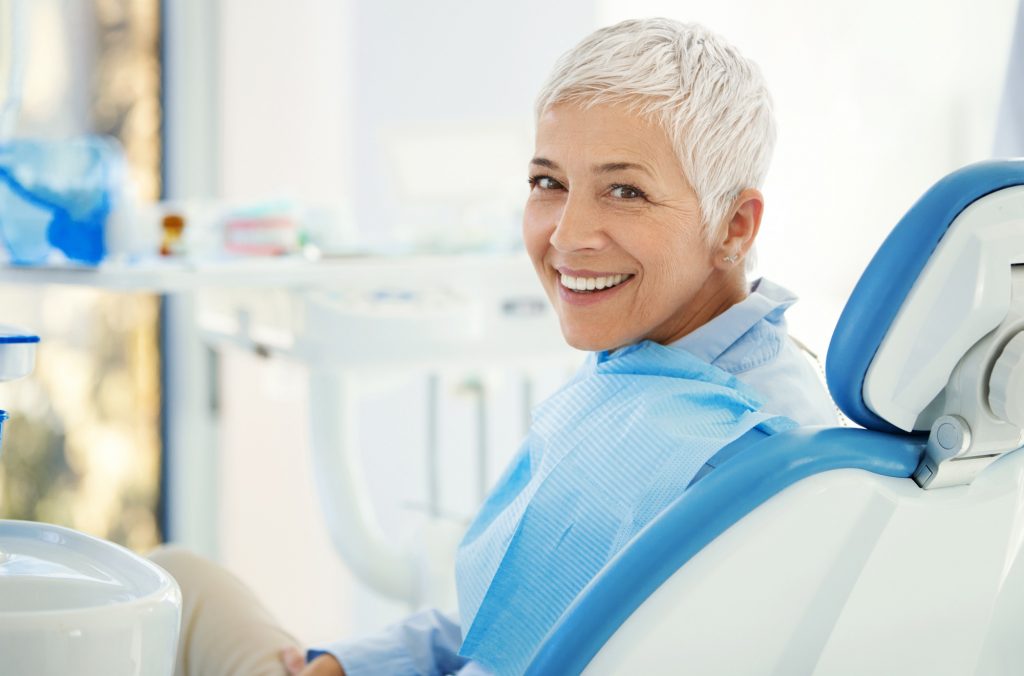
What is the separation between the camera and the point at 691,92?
1030 millimetres

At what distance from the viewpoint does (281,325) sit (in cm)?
207

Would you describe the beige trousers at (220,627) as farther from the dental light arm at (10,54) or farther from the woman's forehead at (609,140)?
the dental light arm at (10,54)

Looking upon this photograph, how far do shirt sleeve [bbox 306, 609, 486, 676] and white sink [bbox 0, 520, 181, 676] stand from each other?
423 millimetres

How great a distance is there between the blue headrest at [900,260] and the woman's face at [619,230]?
274 millimetres

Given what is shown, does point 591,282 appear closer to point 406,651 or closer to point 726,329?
point 726,329

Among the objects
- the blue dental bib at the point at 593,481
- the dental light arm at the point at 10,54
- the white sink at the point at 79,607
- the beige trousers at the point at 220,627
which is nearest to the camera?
the white sink at the point at 79,607

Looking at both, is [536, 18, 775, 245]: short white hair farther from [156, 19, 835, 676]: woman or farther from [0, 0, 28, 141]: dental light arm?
[0, 0, 28, 141]: dental light arm

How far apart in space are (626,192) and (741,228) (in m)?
0.12

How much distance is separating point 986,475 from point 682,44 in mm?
459

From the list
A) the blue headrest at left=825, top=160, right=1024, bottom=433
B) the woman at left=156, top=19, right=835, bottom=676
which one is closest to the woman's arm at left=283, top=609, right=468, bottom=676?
the woman at left=156, top=19, right=835, bottom=676

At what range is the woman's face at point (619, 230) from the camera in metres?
1.06

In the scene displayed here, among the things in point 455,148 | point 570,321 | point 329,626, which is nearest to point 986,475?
point 570,321

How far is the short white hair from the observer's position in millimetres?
1033

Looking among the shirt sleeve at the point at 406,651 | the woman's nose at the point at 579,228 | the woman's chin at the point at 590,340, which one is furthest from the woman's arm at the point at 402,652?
the woman's nose at the point at 579,228
